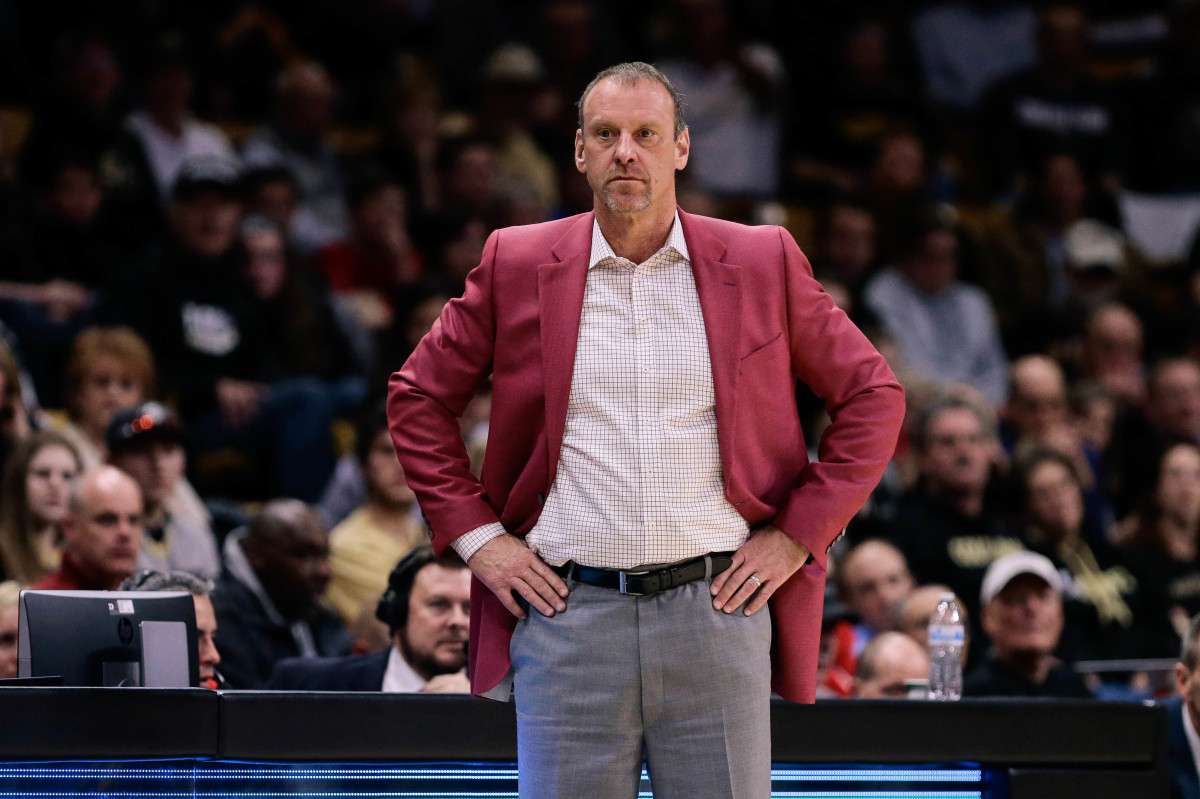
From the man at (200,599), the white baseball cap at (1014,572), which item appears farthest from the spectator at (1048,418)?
the man at (200,599)

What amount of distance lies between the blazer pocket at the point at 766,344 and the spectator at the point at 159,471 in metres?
3.55

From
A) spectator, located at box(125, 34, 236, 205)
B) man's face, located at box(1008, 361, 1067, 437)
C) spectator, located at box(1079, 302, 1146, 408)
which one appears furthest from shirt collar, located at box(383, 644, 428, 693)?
spectator, located at box(1079, 302, 1146, 408)

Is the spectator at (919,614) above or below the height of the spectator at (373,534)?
below

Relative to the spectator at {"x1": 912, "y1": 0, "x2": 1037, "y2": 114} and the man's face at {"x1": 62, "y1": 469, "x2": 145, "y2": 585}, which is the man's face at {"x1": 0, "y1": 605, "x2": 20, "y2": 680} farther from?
the spectator at {"x1": 912, "y1": 0, "x2": 1037, "y2": 114}

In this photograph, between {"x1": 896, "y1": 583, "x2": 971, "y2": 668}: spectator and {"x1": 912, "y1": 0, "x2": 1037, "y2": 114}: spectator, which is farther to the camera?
{"x1": 912, "y1": 0, "x2": 1037, "y2": 114}: spectator

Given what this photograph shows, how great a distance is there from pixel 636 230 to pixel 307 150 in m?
5.87

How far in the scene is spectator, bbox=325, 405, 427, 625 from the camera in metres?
6.09

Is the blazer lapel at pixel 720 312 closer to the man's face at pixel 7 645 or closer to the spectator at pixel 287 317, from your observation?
the man's face at pixel 7 645

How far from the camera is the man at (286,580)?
5.47 m

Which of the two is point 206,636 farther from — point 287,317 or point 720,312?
point 287,317

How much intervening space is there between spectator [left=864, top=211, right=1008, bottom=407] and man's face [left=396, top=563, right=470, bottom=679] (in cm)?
443

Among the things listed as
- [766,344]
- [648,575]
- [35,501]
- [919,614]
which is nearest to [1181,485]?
[919,614]

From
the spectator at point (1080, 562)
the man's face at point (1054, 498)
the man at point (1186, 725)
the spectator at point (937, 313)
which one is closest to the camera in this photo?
the man at point (1186, 725)

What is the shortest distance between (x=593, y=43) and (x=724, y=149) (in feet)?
3.12
